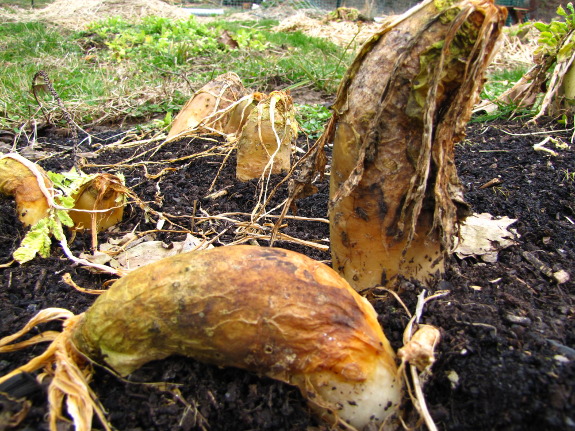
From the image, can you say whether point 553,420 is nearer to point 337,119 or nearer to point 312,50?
point 337,119

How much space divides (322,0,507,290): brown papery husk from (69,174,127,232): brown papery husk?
1193 millimetres

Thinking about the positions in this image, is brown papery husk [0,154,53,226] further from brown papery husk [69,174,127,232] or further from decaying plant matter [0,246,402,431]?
decaying plant matter [0,246,402,431]

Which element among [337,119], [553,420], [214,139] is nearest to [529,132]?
[214,139]

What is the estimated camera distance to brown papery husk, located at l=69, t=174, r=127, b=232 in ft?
6.88

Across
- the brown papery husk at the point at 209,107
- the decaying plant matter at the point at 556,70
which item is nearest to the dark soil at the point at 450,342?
the brown papery husk at the point at 209,107

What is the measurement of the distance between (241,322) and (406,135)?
719mm

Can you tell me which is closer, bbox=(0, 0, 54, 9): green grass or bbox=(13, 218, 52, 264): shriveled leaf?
bbox=(13, 218, 52, 264): shriveled leaf

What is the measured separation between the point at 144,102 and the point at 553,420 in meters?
4.77

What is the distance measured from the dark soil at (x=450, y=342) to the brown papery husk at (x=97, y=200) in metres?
0.08

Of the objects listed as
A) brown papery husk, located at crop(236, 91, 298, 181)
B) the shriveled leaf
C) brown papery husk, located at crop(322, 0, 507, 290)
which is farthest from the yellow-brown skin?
brown papery husk, located at crop(236, 91, 298, 181)

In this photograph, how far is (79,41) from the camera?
8.33m

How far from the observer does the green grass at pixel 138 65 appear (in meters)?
4.71

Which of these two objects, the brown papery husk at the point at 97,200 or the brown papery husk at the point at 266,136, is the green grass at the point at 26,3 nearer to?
the brown papery husk at the point at 266,136

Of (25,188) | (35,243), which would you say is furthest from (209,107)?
(35,243)
